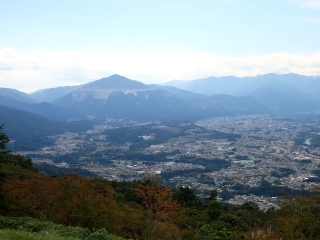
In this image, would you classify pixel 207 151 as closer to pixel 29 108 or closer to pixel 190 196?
pixel 190 196

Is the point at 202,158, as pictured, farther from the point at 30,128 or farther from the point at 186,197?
the point at 30,128

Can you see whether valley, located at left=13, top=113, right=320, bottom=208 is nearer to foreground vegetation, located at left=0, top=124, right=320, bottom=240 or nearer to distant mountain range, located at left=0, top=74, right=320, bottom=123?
foreground vegetation, located at left=0, top=124, right=320, bottom=240

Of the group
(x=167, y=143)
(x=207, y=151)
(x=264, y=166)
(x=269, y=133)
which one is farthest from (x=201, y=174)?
(x=269, y=133)

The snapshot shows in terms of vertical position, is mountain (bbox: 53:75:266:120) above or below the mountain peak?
below

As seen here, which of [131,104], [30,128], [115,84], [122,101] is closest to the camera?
[30,128]

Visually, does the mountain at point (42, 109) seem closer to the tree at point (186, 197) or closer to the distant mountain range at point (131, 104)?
the distant mountain range at point (131, 104)

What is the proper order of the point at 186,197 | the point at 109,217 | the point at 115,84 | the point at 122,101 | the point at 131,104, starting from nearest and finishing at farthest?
the point at 109,217, the point at 186,197, the point at 131,104, the point at 122,101, the point at 115,84

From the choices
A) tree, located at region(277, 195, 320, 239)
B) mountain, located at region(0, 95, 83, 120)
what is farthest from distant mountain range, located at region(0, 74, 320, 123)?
tree, located at region(277, 195, 320, 239)

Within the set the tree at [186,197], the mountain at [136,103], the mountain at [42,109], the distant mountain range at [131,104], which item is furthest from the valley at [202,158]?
the mountain at [136,103]


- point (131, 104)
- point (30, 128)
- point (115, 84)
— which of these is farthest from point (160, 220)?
point (115, 84)

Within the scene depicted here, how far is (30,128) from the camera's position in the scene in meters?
88.0

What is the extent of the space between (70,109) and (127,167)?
11885cm

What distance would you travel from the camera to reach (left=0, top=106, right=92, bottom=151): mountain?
71.1 m

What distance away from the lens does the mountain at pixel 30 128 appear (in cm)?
7112
